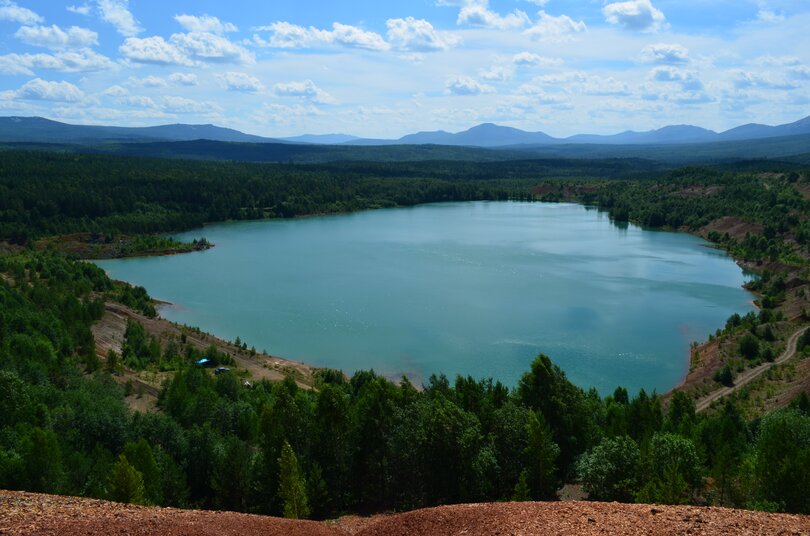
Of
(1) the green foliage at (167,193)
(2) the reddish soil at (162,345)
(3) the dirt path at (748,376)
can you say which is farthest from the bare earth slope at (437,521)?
(1) the green foliage at (167,193)

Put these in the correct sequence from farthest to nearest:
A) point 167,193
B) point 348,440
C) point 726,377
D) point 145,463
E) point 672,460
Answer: point 167,193, point 726,377, point 348,440, point 145,463, point 672,460

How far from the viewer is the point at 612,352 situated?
35.3m

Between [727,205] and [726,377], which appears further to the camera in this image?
[727,205]

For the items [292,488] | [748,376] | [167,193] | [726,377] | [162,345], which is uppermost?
[167,193]

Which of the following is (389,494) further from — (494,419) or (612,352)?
(612,352)

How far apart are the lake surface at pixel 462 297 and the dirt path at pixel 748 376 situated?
291 cm

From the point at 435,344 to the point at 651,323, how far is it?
1448 cm

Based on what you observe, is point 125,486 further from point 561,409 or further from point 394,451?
point 561,409

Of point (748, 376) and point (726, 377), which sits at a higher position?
point (726, 377)

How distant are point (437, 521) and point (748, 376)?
26.0 metres

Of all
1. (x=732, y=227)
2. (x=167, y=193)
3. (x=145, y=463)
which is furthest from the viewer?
(x=167, y=193)

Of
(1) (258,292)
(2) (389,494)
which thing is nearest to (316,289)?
(1) (258,292)

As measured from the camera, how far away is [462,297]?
A: 47219mm

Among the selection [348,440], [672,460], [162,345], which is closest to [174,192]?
[162,345]
